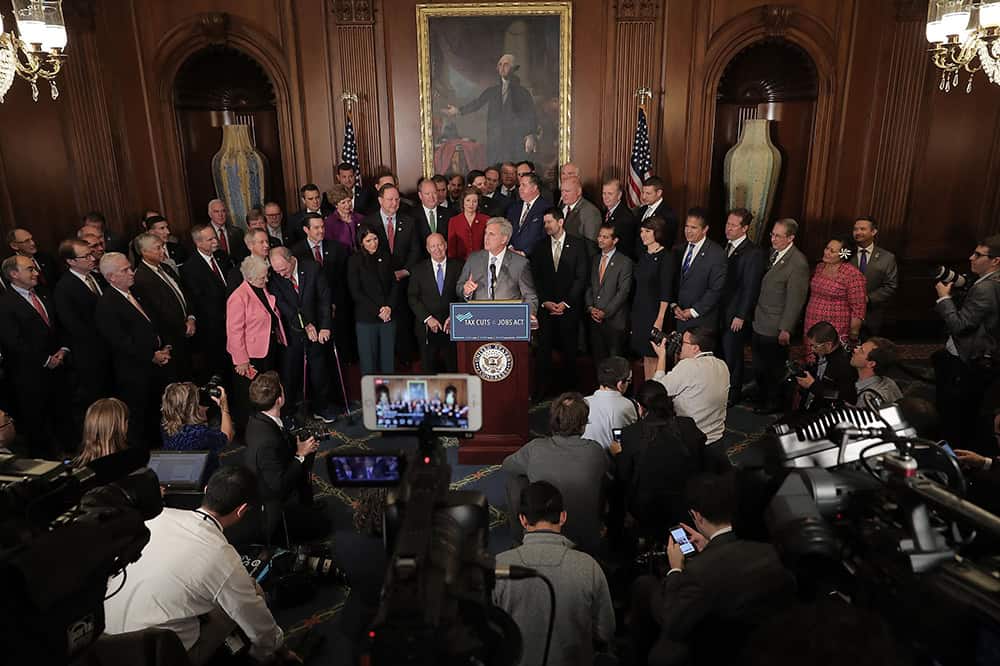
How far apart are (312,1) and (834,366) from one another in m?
6.50

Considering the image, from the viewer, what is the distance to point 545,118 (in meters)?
7.83

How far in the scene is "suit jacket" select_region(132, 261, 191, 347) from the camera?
521 centimetres

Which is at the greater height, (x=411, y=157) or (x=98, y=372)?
(x=411, y=157)

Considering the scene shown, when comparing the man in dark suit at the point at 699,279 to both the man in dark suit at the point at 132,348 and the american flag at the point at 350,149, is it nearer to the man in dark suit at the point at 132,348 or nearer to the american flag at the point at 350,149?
the american flag at the point at 350,149

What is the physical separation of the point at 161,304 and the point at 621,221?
4094 mm

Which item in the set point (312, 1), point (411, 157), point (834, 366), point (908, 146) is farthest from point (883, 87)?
point (312, 1)

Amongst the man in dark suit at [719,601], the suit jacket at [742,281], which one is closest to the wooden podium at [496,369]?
the suit jacket at [742,281]

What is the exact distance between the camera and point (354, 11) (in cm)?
748

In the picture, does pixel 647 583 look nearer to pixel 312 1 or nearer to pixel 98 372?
pixel 98 372

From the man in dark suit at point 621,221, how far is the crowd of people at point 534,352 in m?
0.02

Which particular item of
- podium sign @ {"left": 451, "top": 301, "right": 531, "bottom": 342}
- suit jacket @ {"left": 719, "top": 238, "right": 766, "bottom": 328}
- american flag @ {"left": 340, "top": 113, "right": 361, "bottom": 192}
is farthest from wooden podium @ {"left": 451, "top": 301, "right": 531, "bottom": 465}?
american flag @ {"left": 340, "top": 113, "right": 361, "bottom": 192}

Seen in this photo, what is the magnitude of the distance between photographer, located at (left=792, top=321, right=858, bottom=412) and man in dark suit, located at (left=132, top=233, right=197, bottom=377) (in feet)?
14.8

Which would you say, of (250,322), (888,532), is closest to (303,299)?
(250,322)

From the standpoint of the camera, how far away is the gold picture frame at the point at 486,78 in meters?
7.54
